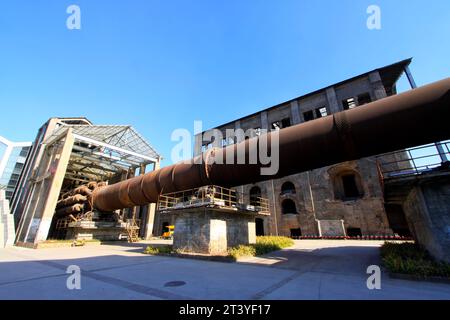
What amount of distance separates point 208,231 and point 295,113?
2055 cm

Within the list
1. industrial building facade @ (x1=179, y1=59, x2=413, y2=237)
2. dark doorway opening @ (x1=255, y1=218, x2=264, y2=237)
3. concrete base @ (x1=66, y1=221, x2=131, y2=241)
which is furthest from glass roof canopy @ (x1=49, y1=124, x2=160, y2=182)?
dark doorway opening @ (x1=255, y1=218, x2=264, y2=237)

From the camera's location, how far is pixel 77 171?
28797mm

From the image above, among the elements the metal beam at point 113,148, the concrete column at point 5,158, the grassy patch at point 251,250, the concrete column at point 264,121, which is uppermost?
the concrete column at point 264,121

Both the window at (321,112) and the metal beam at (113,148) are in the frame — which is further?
the window at (321,112)

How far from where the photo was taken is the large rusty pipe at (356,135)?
17.6 ft

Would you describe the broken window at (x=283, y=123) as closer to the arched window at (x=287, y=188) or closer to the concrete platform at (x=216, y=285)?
the arched window at (x=287, y=188)

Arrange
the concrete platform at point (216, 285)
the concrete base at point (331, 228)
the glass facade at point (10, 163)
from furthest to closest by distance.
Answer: the glass facade at point (10, 163) → the concrete base at point (331, 228) → the concrete platform at point (216, 285)

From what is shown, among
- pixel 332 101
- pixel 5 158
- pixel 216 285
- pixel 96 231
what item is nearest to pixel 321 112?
pixel 332 101

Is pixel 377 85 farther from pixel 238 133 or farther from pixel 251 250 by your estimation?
pixel 251 250

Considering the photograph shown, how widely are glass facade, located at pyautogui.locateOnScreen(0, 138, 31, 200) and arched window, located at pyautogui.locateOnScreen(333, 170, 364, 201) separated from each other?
157ft

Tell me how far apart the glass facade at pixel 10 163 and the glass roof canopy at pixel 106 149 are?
1493 cm

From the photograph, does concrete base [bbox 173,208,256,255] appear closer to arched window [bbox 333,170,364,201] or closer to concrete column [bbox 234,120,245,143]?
arched window [bbox 333,170,364,201]

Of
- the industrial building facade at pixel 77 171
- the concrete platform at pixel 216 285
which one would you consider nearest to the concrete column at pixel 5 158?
the industrial building facade at pixel 77 171
